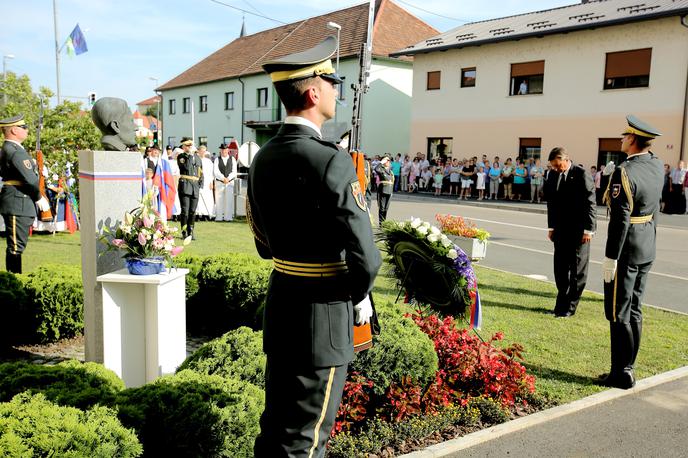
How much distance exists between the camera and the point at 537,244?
572 inches

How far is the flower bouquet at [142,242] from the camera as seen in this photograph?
4.97 metres

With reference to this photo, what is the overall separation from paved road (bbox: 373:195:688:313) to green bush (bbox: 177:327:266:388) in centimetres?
681

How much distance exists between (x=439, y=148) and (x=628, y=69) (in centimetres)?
1129

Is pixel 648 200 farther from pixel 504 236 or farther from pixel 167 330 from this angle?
pixel 504 236

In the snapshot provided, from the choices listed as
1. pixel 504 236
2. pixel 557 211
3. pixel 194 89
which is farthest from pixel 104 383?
pixel 194 89

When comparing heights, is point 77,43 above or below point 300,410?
above

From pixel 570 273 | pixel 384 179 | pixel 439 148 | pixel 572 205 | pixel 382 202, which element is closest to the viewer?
pixel 572 205

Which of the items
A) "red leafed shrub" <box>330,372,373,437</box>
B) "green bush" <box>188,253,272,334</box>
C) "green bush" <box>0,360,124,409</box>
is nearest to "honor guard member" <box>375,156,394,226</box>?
"green bush" <box>188,253,272,334</box>

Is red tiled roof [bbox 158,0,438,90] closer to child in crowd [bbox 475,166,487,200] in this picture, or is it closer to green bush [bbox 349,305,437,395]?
child in crowd [bbox 475,166,487,200]

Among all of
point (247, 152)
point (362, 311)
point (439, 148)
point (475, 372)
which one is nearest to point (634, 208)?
point (475, 372)

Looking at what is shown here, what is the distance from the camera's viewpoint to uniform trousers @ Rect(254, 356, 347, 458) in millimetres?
2762

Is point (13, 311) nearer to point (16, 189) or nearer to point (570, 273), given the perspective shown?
point (16, 189)

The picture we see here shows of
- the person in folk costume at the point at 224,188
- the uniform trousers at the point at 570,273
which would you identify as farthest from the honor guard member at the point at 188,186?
the uniform trousers at the point at 570,273

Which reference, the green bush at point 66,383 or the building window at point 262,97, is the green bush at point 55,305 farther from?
the building window at point 262,97
